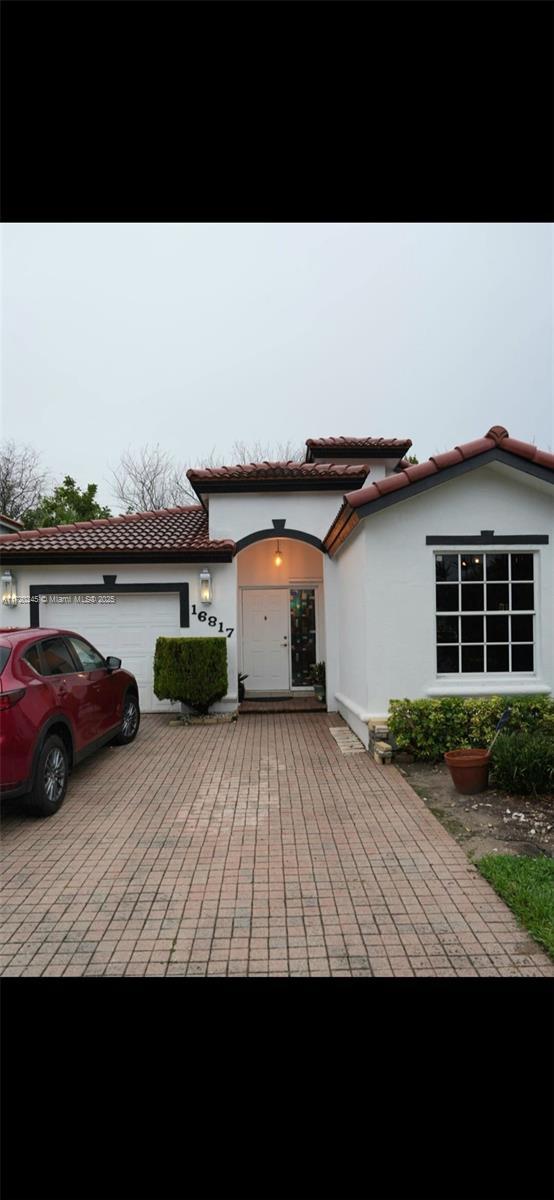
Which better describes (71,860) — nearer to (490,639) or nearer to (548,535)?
(490,639)

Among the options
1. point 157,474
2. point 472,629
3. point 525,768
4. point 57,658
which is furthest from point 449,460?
point 157,474

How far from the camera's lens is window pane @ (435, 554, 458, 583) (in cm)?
714

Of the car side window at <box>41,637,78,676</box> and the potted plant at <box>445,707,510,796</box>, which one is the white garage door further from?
the potted plant at <box>445,707,510,796</box>

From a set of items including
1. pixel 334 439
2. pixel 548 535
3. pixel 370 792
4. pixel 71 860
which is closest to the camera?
pixel 71 860

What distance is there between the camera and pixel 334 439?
11.2m

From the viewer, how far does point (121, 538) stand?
10.3m

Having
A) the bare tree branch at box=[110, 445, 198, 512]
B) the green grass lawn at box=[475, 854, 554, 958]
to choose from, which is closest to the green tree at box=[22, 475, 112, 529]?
the bare tree branch at box=[110, 445, 198, 512]

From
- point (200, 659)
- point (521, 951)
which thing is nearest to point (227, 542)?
point (200, 659)

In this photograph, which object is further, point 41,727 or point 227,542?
point 227,542

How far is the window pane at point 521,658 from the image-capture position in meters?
7.18

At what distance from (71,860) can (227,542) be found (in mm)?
6530

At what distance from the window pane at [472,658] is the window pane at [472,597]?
55 cm

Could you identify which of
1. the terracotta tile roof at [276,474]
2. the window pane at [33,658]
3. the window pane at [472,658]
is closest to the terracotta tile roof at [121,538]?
the terracotta tile roof at [276,474]

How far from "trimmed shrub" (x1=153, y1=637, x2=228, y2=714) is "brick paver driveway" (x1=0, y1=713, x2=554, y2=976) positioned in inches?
116
